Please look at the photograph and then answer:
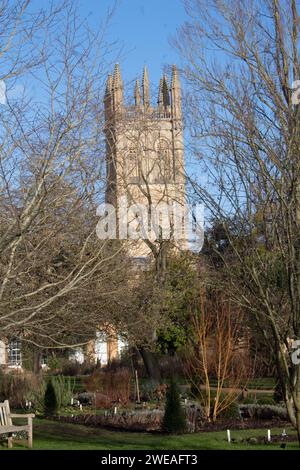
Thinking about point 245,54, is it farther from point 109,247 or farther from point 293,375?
point 109,247

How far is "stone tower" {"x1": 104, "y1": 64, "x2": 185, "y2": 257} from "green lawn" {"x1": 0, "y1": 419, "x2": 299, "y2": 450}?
3.64 m

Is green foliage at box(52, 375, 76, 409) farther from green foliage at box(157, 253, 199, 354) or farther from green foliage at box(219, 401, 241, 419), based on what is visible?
green foliage at box(219, 401, 241, 419)

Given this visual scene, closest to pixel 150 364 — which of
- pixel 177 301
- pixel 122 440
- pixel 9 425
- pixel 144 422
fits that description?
pixel 177 301

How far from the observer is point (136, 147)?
15.5 metres

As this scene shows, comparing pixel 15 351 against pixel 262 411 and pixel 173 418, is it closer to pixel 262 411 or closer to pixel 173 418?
pixel 262 411

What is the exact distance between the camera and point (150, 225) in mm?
21719

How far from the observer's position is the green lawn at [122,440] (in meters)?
11.8

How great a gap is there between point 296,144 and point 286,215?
28.0 inches

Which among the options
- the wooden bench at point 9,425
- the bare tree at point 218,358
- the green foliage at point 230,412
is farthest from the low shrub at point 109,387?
the wooden bench at point 9,425

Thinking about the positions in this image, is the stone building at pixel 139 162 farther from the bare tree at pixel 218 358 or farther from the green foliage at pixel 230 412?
the green foliage at pixel 230 412

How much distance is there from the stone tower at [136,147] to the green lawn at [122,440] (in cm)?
364
